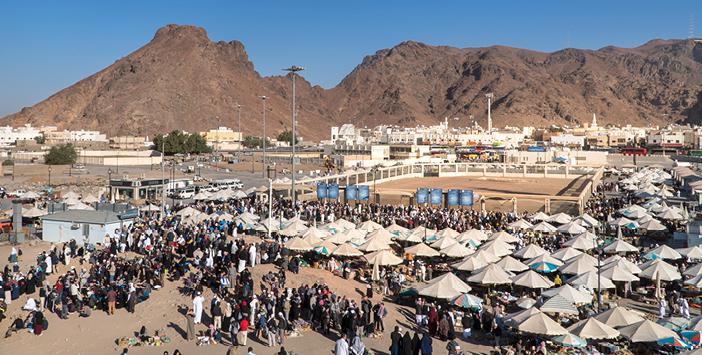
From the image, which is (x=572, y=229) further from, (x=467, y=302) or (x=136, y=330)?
(x=136, y=330)

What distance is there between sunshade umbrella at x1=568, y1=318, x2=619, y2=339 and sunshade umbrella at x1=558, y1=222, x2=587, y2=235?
12940 mm

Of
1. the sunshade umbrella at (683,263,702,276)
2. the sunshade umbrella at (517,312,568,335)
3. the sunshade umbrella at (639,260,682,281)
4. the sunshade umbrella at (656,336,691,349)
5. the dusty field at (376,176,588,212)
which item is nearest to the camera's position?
the sunshade umbrella at (656,336,691,349)

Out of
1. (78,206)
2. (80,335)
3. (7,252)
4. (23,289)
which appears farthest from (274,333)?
(78,206)

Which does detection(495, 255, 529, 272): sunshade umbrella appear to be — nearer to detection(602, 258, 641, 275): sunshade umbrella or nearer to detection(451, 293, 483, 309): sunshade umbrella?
detection(602, 258, 641, 275): sunshade umbrella

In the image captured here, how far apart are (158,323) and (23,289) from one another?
4.68 metres

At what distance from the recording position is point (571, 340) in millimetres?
13617

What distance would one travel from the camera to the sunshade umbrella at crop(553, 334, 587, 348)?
1356 cm

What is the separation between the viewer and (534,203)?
42719mm

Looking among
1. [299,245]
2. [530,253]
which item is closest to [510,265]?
[530,253]

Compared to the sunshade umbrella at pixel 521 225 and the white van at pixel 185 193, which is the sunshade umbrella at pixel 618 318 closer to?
the sunshade umbrella at pixel 521 225

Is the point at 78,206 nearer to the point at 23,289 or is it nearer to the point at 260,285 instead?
the point at 23,289

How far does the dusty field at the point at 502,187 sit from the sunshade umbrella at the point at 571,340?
24332 mm

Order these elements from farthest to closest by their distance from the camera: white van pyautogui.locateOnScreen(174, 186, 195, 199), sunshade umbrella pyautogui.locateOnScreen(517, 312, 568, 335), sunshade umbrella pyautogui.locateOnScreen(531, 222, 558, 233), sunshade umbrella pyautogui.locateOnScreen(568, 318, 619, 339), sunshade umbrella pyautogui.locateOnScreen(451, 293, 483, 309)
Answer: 1. white van pyautogui.locateOnScreen(174, 186, 195, 199)
2. sunshade umbrella pyautogui.locateOnScreen(531, 222, 558, 233)
3. sunshade umbrella pyautogui.locateOnScreen(451, 293, 483, 309)
4. sunshade umbrella pyautogui.locateOnScreen(517, 312, 568, 335)
5. sunshade umbrella pyautogui.locateOnScreen(568, 318, 619, 339)

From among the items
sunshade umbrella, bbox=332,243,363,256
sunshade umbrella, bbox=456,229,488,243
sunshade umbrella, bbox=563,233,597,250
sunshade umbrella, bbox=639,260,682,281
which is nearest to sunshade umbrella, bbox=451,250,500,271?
sunshade umbrella, bbox=332,243,363,256
